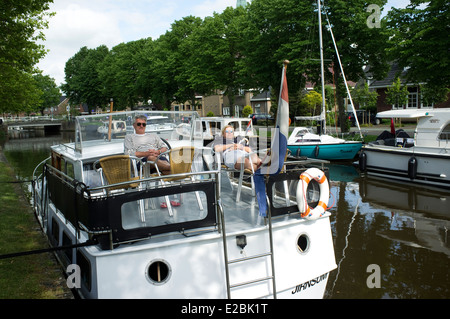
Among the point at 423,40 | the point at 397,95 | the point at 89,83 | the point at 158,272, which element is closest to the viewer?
the point at 158,272

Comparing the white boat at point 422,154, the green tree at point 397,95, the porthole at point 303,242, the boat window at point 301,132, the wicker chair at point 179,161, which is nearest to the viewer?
the porthole at point 303,242

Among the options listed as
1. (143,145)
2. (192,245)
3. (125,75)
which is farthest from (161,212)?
(125,75)

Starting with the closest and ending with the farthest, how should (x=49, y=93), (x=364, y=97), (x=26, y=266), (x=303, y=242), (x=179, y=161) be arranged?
(x=303, y=242) < (x=179, y=161) < (x=26, y=266) < (x=364, y=97) < (x=49, y=93)

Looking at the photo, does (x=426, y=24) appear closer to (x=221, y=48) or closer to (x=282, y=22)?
(x=282, y=22)

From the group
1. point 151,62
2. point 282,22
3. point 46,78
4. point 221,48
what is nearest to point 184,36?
point 151,62

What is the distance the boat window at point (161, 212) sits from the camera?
5.31 m

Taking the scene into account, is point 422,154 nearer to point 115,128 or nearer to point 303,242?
point 303,242

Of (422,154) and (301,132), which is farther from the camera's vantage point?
(301,132)

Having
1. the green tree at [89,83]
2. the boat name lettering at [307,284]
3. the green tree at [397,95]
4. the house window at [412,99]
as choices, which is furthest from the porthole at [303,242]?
the green tree at [89,83]

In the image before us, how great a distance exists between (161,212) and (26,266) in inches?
109

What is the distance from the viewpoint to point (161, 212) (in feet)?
19.4

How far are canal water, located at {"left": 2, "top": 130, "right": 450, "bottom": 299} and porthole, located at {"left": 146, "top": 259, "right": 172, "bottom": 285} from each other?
265 cm

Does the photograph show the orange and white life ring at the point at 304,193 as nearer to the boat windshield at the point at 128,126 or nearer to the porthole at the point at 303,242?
the porthole at the point at 303,242

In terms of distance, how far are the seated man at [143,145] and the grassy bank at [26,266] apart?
2321 millimetres
